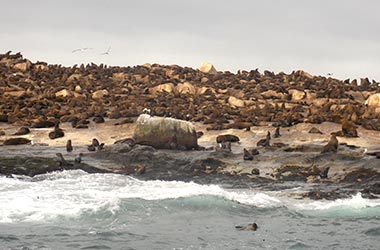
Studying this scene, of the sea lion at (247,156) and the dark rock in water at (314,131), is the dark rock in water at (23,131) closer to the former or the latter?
the sea lion at (247,156)

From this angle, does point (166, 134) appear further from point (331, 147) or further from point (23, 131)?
point (23, 131)

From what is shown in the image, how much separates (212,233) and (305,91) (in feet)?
93.7

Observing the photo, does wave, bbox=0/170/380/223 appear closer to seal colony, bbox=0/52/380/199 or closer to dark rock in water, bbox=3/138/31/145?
seal colony, bbox=0/52/380/199

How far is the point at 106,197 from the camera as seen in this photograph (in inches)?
634

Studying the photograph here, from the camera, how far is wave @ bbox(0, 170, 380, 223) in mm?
14453

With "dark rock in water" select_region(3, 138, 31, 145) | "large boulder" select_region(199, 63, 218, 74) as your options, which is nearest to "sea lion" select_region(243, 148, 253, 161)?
"dark rock in water" select_region(3, 138, 31, 145)

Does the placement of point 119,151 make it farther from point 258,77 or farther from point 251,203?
point 258,77

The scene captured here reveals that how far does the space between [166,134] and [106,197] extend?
8.42 metres

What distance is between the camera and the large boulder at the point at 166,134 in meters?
24.2

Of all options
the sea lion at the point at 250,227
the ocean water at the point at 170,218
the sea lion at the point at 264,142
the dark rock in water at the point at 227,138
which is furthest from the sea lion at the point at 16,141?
the sea lion at the point at 250,227

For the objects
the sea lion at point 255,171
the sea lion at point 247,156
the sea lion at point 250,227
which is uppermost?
the sea lion at point 247,156

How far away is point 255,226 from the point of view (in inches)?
517

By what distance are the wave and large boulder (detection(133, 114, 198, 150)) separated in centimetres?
479

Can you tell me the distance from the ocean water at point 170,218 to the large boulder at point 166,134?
5.59 m
